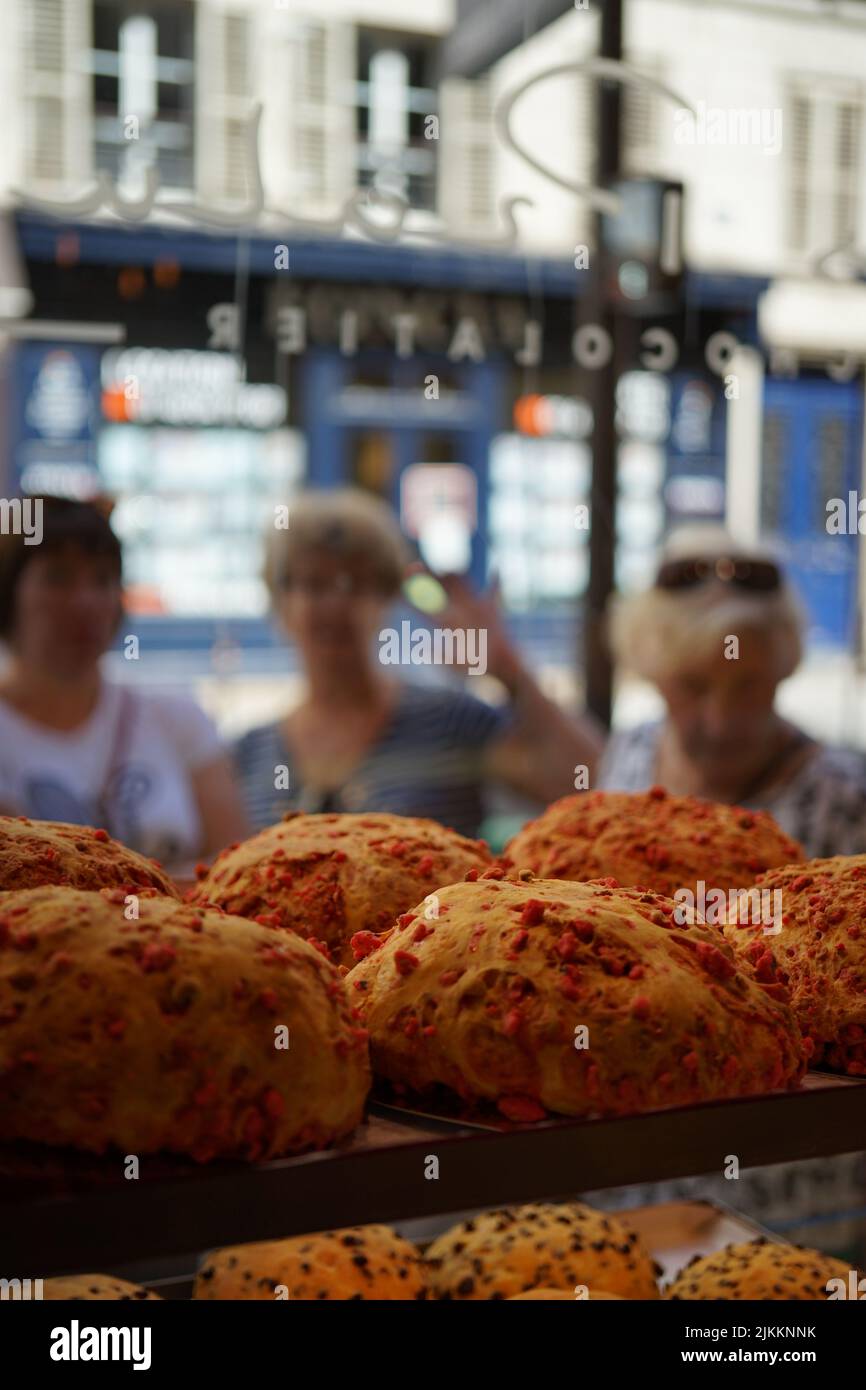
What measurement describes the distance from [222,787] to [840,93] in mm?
3380

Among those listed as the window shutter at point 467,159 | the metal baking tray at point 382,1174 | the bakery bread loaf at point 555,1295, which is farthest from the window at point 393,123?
the metal baking tray at point 382,1174

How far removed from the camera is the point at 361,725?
342 centimetres

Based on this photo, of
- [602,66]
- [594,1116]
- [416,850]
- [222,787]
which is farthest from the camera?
[222,787]

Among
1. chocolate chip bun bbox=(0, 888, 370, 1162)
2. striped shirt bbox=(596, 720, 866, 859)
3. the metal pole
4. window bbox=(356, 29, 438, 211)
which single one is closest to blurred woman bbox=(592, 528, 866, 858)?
striped shirt bbox=(596, 720, 866, 859)

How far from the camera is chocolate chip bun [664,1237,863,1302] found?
1538 millimetres

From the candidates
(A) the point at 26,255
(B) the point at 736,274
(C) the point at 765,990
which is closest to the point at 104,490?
(A) the point at 26,255

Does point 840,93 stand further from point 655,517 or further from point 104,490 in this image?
point 104,490

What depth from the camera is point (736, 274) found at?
467 centimetres

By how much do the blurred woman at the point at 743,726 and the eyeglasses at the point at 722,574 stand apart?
3 centimetres

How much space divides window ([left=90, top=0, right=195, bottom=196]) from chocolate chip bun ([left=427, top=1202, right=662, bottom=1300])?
3016mm

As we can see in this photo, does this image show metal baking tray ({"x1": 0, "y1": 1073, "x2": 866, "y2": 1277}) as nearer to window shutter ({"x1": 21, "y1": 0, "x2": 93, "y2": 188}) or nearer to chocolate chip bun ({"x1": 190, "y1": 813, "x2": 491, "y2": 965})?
chocolate chip bun ({"x1": 190, "y1": 813, "x2": 491, "y2": 965})

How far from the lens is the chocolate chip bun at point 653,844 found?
55.8 inches

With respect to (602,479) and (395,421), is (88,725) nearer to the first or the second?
(395,421)

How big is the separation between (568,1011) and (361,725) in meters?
2.41
